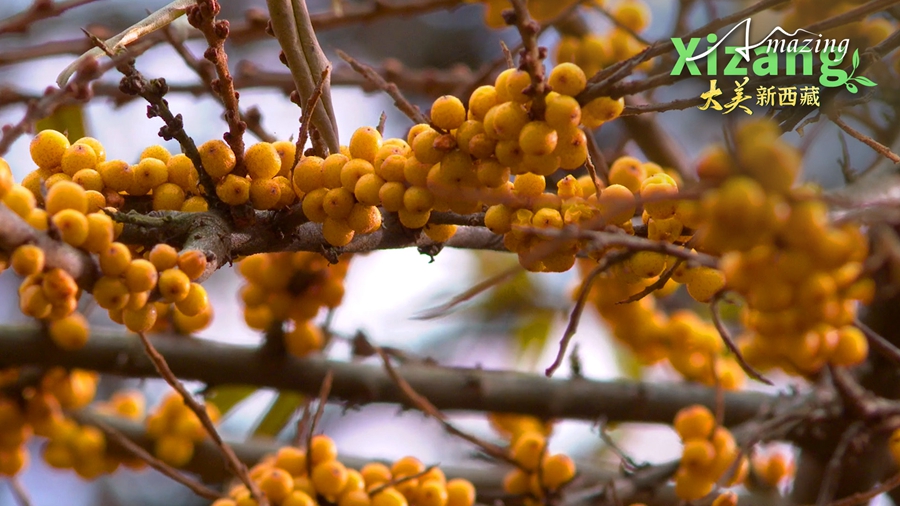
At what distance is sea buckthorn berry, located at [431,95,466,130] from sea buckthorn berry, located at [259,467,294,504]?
0.59 metres

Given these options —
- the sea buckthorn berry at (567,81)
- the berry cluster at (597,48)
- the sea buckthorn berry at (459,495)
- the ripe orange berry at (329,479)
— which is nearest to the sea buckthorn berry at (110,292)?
the sea buckthorn berry at (567,81)

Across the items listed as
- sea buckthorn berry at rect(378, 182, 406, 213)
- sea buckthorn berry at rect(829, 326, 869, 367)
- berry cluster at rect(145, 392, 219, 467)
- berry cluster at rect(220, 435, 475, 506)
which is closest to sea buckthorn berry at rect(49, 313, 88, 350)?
berry cluster at rect(145, 392, 219, 467)

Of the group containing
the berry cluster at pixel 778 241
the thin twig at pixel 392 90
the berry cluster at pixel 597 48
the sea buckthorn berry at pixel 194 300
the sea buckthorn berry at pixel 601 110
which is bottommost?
the berry cluster at pixel 778 241

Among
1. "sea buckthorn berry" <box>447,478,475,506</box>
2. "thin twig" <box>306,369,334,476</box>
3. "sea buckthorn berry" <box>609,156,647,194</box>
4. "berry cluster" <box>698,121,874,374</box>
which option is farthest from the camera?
"sea buckthorn berry" <box>447,478,475,506</box>

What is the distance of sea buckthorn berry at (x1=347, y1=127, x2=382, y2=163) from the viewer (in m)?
0.85

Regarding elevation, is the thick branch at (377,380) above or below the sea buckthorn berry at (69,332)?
below

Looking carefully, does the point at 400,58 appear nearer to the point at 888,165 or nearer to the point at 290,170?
the point at 888,165

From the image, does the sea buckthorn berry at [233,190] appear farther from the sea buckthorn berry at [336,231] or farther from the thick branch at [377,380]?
the thick branch at [377,380]

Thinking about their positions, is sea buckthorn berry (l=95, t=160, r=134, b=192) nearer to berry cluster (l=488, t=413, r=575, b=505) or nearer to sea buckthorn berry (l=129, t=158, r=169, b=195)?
sea buckthorn berry (l=129, t=158, r=169, b=195)

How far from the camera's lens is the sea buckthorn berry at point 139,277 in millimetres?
683

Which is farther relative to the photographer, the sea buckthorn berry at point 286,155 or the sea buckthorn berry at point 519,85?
the sea buckthorn berry at point 286,155

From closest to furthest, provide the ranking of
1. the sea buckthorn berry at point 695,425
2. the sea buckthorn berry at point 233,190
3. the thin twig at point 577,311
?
the thin twig at point 577,311 → the sea buckthorn berry at point 233,190 → the sea buckthorn berry at point 695,425

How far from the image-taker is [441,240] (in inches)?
36.2

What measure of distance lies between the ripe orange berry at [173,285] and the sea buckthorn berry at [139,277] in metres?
0.01
